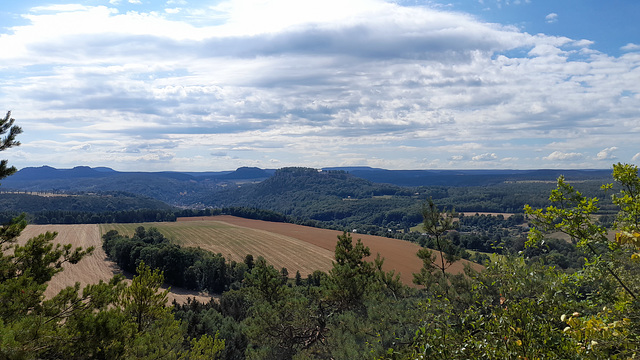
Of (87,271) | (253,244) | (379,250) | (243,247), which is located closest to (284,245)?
(253,244)

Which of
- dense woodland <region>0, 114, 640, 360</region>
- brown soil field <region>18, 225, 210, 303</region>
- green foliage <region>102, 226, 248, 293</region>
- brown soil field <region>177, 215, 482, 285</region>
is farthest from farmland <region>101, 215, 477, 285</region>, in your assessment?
dense woodland <region>0, 114, 640, 360</region>

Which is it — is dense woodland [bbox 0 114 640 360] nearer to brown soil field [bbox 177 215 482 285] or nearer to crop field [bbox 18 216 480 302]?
brown soil field [bbox 177 215 482 285]

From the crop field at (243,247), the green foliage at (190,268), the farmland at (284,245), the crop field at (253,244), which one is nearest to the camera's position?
the crop field at (243,247)

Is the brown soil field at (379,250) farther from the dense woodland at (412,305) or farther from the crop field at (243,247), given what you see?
the dense woodland at (412,305)

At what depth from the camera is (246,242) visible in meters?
93.7

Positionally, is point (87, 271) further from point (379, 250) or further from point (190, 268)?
point (379, 250)

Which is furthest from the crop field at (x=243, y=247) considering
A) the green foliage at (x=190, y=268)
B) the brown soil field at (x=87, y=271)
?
the green foliage at (x=190, y=268)

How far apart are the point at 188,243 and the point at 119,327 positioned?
286 feet

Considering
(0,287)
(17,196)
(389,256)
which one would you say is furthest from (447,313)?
(17,196)

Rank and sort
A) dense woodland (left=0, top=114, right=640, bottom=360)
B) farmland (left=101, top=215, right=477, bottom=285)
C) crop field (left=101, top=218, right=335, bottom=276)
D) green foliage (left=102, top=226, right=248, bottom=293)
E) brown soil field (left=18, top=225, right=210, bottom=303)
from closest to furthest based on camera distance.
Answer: dense woodland (left=0, top=114, right=640, bottom=360)
brown soil field (left=18, top=225, right=210, bottom=303)
green foliage (left=102, top=226, right=248, bottom=293)
farmland (left=101, top=215, right=477, bottom=285)
crop field (left=101, top=218, right=335, bottom=276)

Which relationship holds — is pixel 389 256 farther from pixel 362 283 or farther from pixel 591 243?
pixel 591 243

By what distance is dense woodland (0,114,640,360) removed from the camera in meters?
5.25

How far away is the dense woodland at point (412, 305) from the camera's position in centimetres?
525

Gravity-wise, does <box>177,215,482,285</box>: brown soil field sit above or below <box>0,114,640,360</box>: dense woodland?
below
